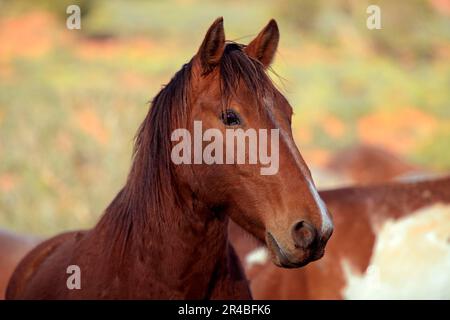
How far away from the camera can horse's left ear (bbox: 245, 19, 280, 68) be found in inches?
125

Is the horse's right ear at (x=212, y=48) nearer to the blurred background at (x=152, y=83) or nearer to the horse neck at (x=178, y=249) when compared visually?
the horse neck at (x=178, y=249)

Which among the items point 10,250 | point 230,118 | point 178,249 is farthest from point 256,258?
point 230,118

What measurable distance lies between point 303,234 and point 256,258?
1742 millimetres

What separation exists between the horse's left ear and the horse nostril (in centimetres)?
80

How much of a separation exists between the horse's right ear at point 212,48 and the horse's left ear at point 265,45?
229 millimetres

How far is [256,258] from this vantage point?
437 centimetres

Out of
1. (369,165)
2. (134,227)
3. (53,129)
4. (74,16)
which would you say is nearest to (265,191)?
(134,227)

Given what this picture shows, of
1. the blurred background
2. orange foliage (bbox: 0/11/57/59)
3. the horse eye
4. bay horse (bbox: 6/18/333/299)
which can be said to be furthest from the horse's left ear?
orange foliage (bbox: 0/11/57/59)

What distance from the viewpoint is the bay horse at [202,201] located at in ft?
9.12

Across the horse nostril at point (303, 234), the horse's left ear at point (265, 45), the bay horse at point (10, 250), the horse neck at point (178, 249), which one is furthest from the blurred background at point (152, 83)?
the horse nostril at point (303, 234)

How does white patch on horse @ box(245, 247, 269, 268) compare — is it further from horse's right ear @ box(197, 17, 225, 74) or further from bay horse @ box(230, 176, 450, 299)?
horse's right ear @ box(197, 17, 225, 74)

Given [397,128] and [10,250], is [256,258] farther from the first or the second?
[397,128]
